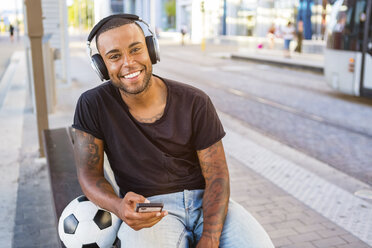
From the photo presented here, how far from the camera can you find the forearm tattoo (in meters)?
2.35

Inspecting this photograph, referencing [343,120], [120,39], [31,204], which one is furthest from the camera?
[343,120]

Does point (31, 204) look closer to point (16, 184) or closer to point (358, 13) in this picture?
point (16, 184)

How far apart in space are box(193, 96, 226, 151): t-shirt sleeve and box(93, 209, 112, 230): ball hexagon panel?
2.04ft

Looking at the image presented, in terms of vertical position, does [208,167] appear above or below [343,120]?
above

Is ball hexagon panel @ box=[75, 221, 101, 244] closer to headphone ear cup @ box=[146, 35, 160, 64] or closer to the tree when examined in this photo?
headphone ear cup @ box=[146, 35, 160, 64]

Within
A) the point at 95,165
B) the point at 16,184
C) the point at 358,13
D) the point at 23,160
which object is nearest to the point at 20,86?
the point at 23,160

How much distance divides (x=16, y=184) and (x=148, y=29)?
10.4 feet

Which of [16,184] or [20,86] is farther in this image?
[20,86]

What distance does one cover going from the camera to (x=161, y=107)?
2520mm

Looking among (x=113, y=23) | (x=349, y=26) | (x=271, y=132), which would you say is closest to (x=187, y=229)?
(x=113, y=23)

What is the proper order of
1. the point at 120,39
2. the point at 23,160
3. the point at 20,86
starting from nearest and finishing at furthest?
1. the point at 120,39
2. the point at 23,160
3. the point at 20,86

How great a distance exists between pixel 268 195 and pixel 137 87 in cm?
270

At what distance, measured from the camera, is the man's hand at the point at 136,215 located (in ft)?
6.73

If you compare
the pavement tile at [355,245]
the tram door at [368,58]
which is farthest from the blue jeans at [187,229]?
the tram door at [368,58]
